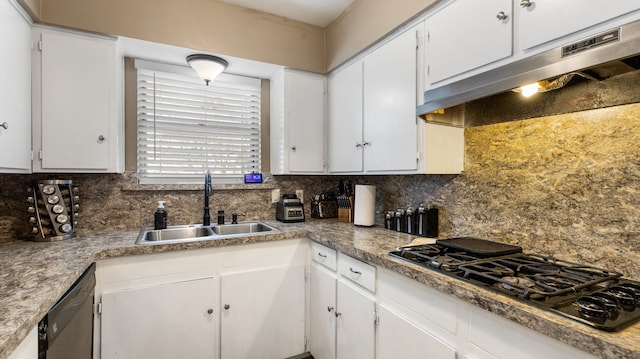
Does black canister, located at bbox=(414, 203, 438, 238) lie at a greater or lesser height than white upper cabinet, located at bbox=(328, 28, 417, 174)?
lesser

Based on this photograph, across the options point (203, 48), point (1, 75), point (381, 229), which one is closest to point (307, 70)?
point (203, 48)

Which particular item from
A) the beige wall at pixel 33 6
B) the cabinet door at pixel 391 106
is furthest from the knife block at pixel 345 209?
the beige wall at pixel 33 6

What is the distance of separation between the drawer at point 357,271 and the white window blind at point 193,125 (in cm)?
131

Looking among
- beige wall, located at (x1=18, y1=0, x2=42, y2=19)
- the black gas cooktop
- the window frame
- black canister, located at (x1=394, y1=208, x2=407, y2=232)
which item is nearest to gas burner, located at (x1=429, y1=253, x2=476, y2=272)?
the black gas cooktop

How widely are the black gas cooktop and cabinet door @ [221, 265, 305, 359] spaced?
0.91 metres

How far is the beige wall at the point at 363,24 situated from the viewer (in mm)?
1774

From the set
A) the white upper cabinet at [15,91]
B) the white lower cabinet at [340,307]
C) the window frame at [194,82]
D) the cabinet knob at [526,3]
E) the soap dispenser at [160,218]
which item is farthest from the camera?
the window frame at [194,82]

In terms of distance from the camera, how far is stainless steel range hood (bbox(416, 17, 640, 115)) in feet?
2.88

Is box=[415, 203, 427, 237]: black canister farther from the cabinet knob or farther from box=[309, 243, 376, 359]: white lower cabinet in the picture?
the cabinet knob

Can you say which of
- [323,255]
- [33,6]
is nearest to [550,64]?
[323,255]

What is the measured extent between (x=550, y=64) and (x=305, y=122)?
1732 mm

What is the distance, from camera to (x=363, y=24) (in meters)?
2.13

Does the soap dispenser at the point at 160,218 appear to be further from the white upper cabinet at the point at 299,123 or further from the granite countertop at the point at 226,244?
the white upper cabinet at the point at 299,123

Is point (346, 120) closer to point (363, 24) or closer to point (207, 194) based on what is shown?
point (363, 24)
